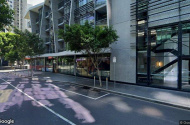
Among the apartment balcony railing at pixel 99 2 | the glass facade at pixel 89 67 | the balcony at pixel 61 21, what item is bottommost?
the glass facade at pixel 89 67

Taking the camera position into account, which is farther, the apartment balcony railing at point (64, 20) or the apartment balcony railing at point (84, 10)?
the apartment balcony railing at point (64, 20)

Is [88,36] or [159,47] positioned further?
[159,47]

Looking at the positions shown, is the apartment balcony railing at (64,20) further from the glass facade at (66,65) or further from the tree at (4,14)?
the tree at (4,14)

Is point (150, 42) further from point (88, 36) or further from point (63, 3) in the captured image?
point (63, 3)

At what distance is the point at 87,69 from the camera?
58.6 feet

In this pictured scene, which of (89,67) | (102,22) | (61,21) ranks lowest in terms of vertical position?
(89,67)

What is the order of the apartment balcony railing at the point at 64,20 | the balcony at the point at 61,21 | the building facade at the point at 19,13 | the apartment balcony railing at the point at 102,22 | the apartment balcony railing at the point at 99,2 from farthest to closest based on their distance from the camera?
1. the building facade at the point at 19,13
2. the balcony at the point at 61,21
3. the apartment balcony railing at the point at 64,20
4. the apartment balcony railing at the point at 102,22
5. the apartment balcony railing at the point at 99,2

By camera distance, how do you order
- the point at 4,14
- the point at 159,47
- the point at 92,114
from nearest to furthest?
the point at 92,114, the point at 4,14, the point at 159,47

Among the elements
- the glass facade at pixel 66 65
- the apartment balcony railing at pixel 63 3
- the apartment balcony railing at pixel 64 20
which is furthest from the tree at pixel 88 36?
the apartment balcony railing at pixel 63 3

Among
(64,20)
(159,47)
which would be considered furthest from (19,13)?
(159,47)

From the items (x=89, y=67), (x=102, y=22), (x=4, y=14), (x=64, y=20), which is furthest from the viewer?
(x=64, y=20)

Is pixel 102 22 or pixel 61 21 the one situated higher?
pixel 61 21

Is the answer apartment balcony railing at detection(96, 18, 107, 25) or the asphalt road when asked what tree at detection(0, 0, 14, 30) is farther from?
apartment balcony railing at detection(96, 18, 107, 25)

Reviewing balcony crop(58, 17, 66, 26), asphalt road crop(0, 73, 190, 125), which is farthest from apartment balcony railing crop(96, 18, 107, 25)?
asphalt road crop(0, 73, 190, 125)
